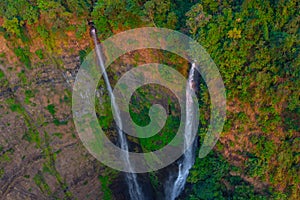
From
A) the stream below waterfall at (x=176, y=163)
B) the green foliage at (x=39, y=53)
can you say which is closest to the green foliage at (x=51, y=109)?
the green foliage at (x=39, y=53)

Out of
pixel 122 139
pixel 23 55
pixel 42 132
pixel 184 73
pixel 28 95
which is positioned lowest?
pixel 122 139

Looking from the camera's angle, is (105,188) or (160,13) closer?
(160,13)

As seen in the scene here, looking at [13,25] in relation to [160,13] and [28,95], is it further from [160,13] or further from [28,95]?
[160,13]

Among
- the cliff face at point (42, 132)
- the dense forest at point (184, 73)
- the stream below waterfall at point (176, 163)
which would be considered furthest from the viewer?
the cliff face at point (42, 132)

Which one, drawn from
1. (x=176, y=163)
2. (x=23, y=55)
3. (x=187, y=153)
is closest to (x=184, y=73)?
(x=187, y=153)

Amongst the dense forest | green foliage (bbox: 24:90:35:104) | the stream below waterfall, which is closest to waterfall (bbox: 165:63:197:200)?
the stream below waterfall

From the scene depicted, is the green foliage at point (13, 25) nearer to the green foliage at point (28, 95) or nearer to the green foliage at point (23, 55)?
A: the green foliage at point (23, 55)
